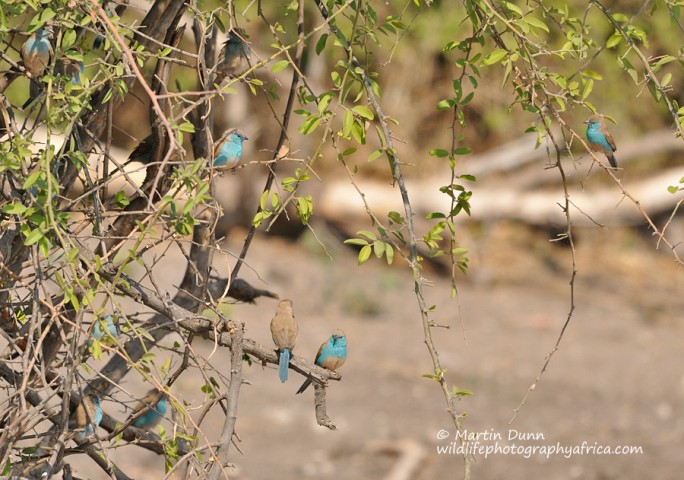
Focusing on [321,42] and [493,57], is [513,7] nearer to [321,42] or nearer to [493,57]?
[493,57]

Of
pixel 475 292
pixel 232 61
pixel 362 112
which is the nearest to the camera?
pixel 362 112

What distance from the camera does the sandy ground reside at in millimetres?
6035

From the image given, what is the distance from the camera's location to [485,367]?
25.1 ft

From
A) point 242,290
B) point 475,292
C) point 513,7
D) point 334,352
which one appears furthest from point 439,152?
point 475,292

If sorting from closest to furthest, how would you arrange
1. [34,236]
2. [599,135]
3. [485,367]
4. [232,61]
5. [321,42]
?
[34,236], [321,42], [232,61], [599,135], [485,367]

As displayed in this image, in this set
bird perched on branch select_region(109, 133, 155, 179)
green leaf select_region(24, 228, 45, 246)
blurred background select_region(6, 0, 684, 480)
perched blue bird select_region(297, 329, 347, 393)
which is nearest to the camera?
green leaf select_region(24, 228, 45, 246)

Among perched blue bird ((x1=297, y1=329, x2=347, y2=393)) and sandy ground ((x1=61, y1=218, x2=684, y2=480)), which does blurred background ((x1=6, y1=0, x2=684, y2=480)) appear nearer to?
sandy ground ((x1=61, y1=218, x2=684, y2=480))

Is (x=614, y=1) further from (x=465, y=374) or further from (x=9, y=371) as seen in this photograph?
(x=9, y=371)

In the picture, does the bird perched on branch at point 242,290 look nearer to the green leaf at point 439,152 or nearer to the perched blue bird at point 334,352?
the perched blue bird at point 334,352

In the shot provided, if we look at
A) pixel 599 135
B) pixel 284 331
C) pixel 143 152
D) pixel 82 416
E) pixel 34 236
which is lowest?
pixel 82 416

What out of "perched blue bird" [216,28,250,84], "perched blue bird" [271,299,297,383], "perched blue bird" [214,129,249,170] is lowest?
"perched blue bird" [271,299,297,383]

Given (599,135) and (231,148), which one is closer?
(231,148)

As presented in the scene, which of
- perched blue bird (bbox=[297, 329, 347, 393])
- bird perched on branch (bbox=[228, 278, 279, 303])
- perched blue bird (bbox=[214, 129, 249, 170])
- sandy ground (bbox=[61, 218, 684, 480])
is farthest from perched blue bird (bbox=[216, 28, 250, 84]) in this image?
sandy ground (bbox=[61, 218, 684, 480])

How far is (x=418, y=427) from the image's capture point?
6566 mm
